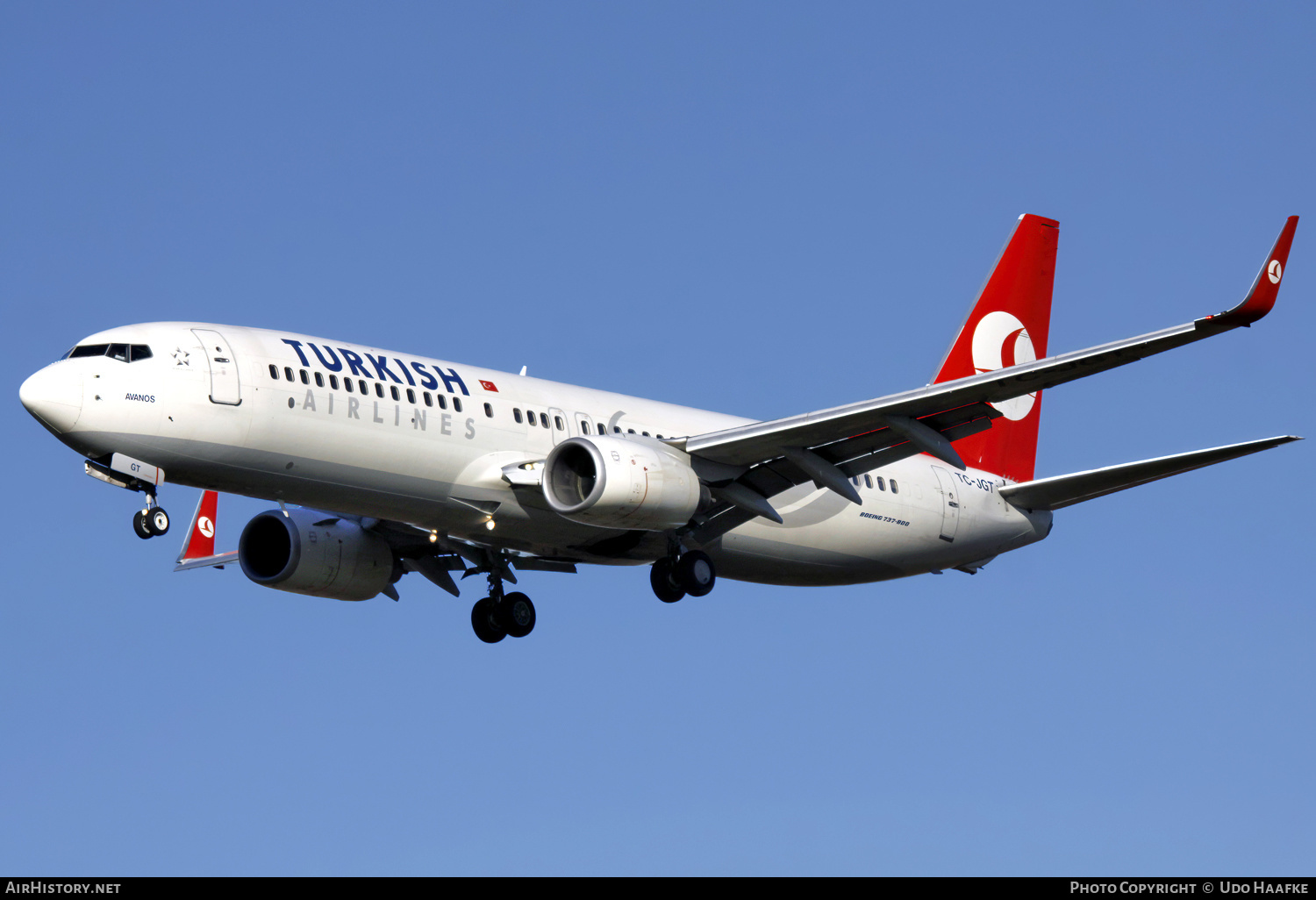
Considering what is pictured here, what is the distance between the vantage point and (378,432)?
31.4 m

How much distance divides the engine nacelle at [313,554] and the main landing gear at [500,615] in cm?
227

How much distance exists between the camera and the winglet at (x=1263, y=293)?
27828mm

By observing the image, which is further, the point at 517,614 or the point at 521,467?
the point at 517,614

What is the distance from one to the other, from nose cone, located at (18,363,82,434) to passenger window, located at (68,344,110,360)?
0.68 metres

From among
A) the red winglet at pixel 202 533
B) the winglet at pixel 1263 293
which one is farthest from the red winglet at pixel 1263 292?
the red winglet at pixel 202 533

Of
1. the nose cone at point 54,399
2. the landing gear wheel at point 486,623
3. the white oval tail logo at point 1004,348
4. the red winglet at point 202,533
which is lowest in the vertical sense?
the nose cone at point 54,399

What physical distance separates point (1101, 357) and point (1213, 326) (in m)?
2.15

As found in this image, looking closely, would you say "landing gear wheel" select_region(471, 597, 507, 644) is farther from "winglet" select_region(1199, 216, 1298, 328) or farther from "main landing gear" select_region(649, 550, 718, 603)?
"winglet" select_region(1199, 216, 1298, 328)

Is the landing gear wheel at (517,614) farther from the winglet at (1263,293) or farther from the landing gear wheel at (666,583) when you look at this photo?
the winglet at (1263,293)

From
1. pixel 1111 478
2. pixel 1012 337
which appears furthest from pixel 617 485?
pixel 1012 337

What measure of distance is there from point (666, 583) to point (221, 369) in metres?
9.87

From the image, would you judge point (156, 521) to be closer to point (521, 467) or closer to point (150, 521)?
point (150, 521)

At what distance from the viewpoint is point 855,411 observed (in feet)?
105

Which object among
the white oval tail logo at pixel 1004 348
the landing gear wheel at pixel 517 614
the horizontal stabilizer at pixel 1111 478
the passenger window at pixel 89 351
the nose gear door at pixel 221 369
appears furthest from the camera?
the white oval tail logo at pixel 1004 348
